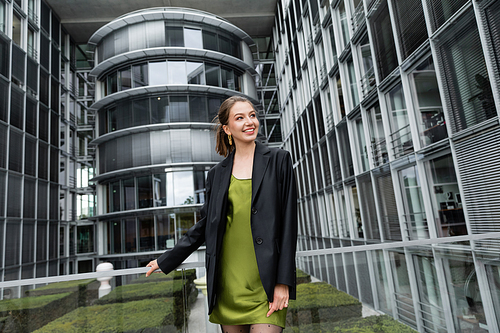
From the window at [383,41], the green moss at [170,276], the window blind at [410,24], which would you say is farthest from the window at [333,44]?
the green moss at [170,276]

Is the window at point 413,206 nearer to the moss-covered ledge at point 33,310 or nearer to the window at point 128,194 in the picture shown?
the moss-covered ledge at point 33,310

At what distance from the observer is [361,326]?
2949 mm

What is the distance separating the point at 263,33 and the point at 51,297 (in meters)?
32.8

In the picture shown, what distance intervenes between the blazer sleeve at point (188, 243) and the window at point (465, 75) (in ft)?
20.9

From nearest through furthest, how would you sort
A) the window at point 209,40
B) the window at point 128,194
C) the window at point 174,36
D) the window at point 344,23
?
the window at point 344,23 → the window at point 128,194 → the window at point 174,36 → the window at point 209,40

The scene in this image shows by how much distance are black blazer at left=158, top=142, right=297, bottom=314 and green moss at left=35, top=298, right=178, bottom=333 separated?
94 centimetres

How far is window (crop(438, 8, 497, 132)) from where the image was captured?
21.7 feet

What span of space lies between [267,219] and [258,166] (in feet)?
1.13

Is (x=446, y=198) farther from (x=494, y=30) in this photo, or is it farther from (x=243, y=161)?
(x=243, y=161)

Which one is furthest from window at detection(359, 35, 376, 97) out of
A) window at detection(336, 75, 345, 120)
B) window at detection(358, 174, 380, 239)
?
window at detection(358, 174, 380, 239)

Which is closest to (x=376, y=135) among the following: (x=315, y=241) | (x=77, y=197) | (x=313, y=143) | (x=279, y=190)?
(x=313, y=143)

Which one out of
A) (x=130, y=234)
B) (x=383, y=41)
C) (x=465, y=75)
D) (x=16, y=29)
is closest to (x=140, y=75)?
(x=16, y=29)

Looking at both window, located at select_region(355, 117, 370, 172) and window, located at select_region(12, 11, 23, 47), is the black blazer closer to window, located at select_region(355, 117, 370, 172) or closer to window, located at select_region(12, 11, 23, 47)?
window, located at select_region(355, 117, 370, 172)

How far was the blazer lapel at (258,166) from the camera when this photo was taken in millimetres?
2056
